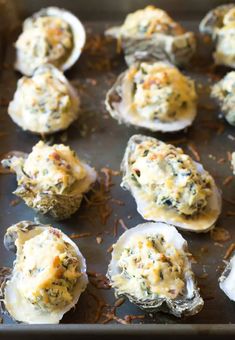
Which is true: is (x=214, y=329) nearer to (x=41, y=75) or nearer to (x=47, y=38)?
(x=41, y=75)

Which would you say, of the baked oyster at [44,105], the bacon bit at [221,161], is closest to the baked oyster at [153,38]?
the baked oyster at [44,105]

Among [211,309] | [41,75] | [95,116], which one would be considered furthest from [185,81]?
[211,309]

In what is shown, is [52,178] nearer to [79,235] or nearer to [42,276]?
[79,235]

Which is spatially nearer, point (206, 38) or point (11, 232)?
point (11, 232)

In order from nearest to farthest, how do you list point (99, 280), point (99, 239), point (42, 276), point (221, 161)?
point (42, 276)
point (99, 280)
point (99, 239)
point (221, 161)

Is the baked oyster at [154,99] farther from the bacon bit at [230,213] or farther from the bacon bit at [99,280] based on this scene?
the bacon bit at [99,280]

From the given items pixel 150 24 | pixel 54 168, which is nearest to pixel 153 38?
pixel 150 24

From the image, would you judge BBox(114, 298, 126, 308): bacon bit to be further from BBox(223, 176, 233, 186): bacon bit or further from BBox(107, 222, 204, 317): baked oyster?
BBox(223, 176, 233, 186): bacon bit
